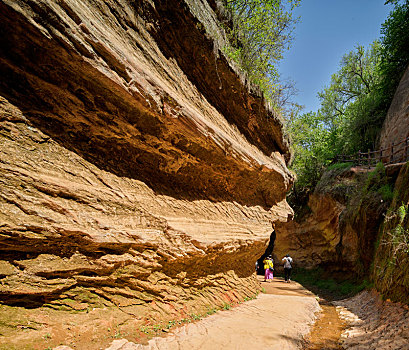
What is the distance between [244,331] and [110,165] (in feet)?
13.7

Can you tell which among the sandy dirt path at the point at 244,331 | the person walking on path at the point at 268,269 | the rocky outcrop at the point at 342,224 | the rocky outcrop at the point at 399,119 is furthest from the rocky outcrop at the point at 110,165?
the rocky outcrop at the point at 399,119

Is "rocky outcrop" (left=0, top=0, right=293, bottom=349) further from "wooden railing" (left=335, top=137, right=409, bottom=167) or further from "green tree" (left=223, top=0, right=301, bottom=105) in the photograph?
"wooden railing" (left=335, top=137, right=409, bottom=167)

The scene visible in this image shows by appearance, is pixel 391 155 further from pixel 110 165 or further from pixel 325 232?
pixel 110 165

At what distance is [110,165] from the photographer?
411 cm

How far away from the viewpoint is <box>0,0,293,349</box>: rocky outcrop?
273cm

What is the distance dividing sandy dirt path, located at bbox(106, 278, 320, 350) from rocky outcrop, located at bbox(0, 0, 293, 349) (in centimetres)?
36

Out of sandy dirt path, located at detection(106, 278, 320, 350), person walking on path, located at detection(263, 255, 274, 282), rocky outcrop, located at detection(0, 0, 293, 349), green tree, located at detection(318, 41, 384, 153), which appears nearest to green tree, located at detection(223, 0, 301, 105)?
rocky outcrop, located at detection(0, 0, 293, 349)

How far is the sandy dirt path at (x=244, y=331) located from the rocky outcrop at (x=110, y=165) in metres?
0.36

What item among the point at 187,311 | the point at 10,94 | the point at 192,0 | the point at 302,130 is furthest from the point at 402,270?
the point at 302,130

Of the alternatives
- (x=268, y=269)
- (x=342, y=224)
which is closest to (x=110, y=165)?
(x=268, y=269)

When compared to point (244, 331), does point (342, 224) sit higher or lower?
higher

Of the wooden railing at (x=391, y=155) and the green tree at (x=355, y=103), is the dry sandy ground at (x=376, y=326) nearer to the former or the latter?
the wooden railing at (x=391, y=155)

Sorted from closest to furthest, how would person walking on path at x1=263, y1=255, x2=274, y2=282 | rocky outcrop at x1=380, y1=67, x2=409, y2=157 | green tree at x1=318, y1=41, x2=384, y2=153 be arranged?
rocky outcrop at x1=380, y1=67, x2=409, y2=157, person walking on path at x1=263, y1=255, x2=274, y2=282, green tree at x1=318, y1=41, x2=384, y2=153

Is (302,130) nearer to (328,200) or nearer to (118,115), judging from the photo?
(328,200)
